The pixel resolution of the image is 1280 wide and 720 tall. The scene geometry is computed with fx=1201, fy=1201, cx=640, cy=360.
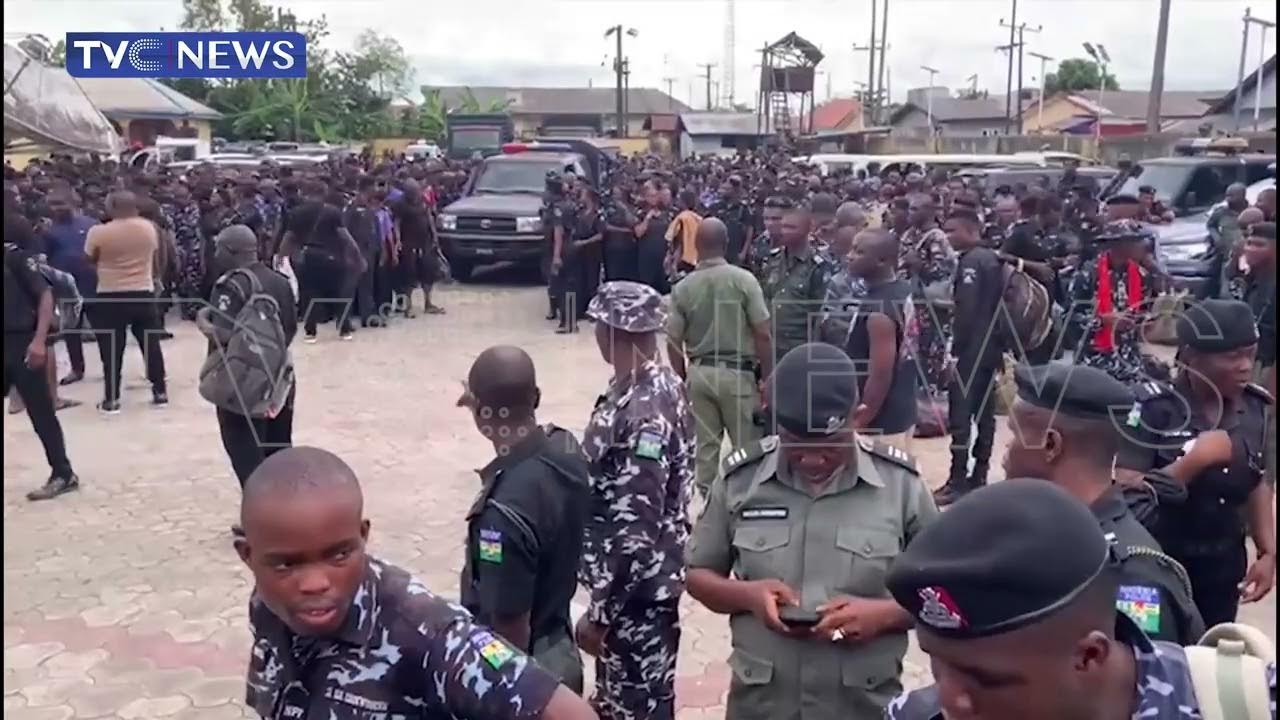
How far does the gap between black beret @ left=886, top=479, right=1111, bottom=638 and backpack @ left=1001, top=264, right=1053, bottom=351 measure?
5.06 meters

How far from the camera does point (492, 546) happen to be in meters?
2.79

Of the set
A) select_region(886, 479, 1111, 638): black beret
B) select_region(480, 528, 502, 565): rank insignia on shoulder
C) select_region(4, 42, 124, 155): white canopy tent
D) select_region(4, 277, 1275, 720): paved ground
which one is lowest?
select_region(4, 277, 1275, 720): paved ground

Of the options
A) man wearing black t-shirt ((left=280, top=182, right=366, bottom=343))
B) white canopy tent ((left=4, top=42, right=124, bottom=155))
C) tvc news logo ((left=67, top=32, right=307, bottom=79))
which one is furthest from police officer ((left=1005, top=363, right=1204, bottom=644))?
white canopy tent ((left=4, top=42, right=124, bottom=155))

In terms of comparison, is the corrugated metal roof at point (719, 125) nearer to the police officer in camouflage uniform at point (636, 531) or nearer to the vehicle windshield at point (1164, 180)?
the vehicle windshield at point (1164, 180)

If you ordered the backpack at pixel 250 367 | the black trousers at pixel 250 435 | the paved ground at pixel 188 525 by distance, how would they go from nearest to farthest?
the paved ground at pixel 188 525 → the backpack at pixel 250 367 → the black trousers at pixel 250 435

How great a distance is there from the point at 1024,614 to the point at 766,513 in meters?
1.40

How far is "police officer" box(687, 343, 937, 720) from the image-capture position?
2.74 metres

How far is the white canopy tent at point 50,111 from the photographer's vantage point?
14.1m

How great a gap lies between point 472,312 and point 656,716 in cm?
1066

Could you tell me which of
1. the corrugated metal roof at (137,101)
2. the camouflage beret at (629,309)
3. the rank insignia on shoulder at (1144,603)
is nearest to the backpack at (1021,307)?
the camouflage beret at (629,309)

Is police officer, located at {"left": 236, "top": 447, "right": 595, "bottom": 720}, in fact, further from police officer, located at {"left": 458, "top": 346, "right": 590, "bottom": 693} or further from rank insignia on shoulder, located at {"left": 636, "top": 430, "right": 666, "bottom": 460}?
rank insignia on shoulder, located at {"left": 636, "top": 430, "right": 666, "bottom": 460}

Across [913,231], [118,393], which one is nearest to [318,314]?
[118,393]

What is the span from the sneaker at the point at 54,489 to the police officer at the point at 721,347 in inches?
146

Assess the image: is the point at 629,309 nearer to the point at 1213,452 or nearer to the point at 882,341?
the point at 1213,452
